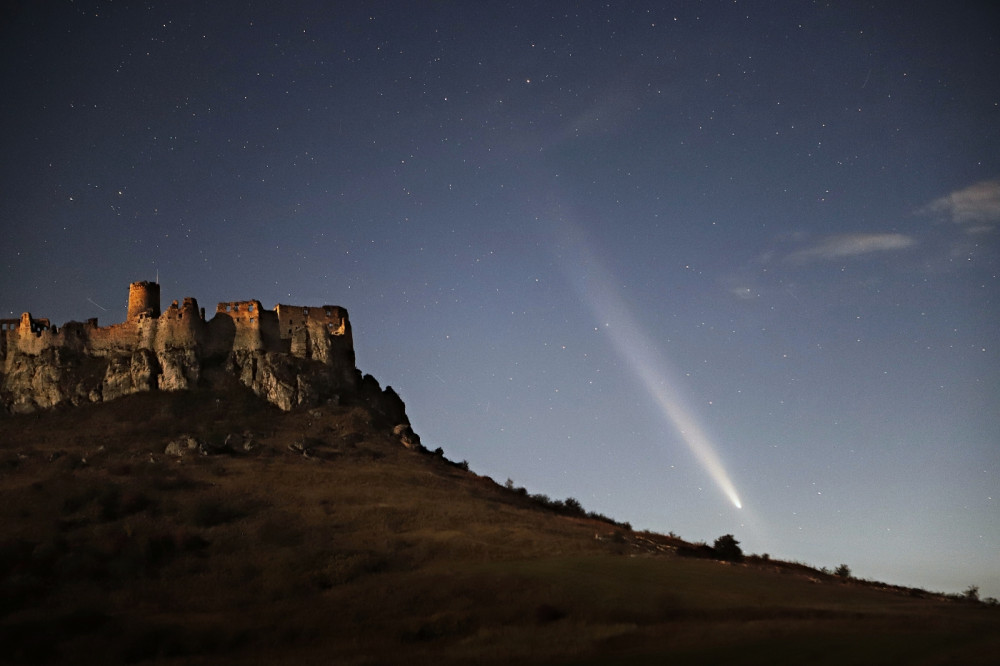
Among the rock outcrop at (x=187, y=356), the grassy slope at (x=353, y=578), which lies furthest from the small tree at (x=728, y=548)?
the rock outcrop at (x=187, y=356)

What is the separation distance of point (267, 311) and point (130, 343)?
1544 centimetres

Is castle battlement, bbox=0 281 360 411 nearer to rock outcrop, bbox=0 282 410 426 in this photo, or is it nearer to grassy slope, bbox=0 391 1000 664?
rock outcrop, bbox=0 282 410 426

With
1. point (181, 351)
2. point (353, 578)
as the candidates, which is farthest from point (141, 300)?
point (353, 578)

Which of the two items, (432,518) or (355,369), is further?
(355,369)

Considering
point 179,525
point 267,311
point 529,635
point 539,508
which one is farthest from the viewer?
point 267,311

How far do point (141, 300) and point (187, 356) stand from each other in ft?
35.1

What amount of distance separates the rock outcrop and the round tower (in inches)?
4.3

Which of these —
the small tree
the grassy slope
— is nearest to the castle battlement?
the grassy slope

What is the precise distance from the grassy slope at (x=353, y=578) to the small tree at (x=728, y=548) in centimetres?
677

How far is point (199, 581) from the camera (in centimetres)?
5828

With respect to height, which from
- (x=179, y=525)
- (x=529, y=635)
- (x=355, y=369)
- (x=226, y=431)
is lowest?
(x=529, y=635)

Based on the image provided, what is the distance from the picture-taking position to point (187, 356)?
329 feet

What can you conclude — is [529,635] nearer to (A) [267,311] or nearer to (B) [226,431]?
(B) [226,431]

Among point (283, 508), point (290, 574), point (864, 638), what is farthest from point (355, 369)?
point (864, 638)
